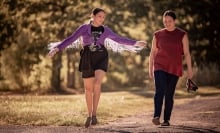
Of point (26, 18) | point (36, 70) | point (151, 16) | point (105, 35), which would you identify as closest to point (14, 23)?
point (26, 18)

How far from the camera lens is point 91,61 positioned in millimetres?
9719

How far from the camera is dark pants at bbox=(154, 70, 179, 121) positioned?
9.44m

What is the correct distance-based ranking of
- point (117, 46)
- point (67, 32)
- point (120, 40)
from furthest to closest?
1. point (67, 32)
2. point (117, 46)
3. point (120, 40)

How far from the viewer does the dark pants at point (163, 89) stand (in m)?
9.44

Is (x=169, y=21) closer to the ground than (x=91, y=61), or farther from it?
farther from it

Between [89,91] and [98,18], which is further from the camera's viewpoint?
[89,91]

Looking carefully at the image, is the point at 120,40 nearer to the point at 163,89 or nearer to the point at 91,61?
the point at 91,61

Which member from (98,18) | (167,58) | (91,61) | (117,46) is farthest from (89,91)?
(167,58)

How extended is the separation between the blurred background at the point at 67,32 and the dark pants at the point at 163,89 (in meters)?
16.0

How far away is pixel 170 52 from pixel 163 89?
641mm

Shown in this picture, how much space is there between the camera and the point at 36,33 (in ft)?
89.1

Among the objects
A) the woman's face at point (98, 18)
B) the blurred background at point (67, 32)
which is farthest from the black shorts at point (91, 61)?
the blurred background at point (67, 32)

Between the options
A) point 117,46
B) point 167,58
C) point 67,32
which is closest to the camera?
point 167,58

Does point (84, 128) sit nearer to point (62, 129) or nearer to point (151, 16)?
point (62, 129)
